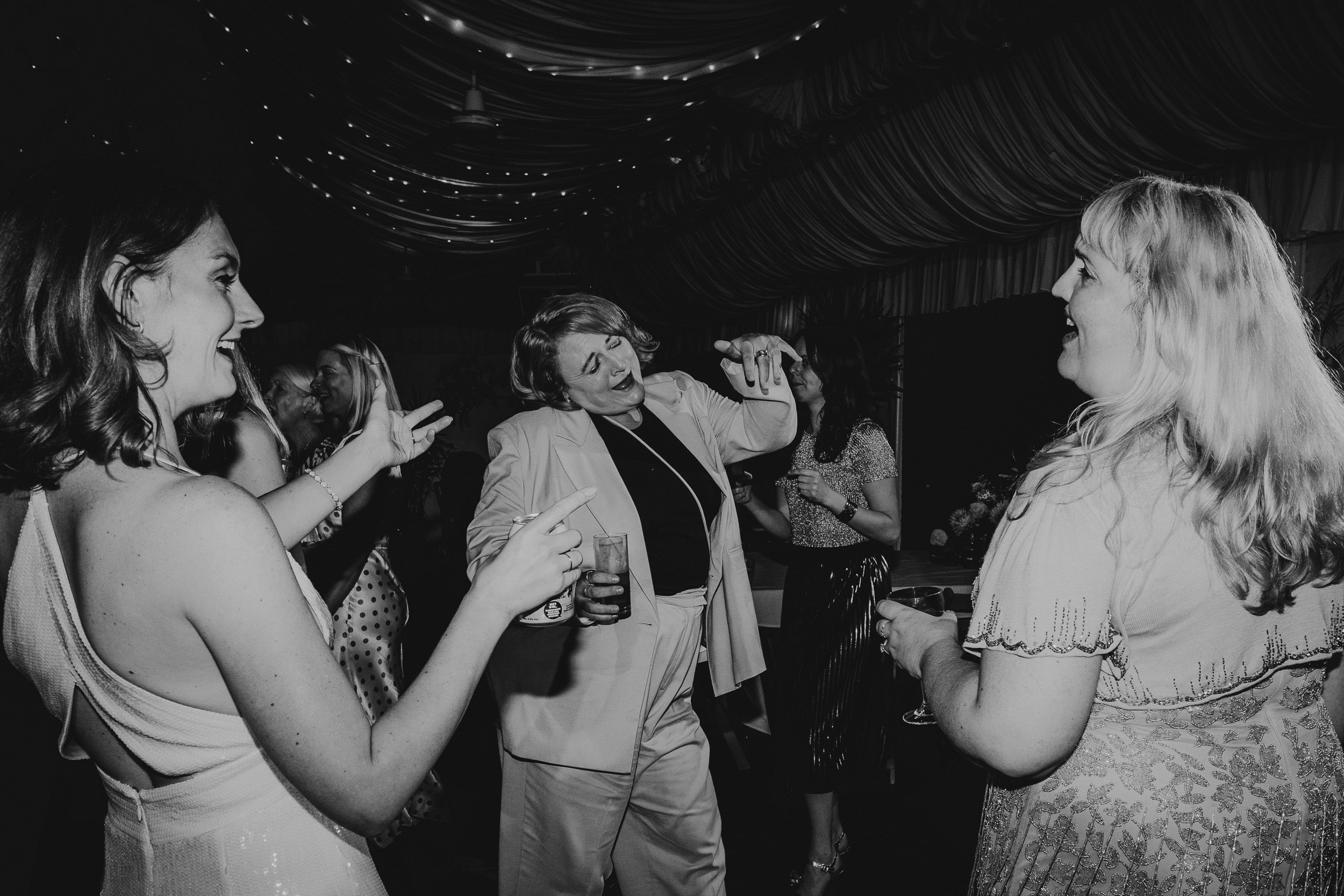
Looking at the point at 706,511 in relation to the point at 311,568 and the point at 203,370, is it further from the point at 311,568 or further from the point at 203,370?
the point at 203,370

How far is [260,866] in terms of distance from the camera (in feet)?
3.48

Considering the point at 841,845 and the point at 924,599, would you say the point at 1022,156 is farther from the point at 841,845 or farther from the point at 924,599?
the point at 924,599

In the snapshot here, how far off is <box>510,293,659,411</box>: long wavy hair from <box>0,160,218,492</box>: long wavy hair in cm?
152

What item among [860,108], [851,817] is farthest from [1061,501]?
[860,108]

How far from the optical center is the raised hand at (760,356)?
2.48 m

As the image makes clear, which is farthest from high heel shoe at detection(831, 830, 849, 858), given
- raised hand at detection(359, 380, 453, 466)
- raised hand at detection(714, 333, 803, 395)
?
raised hand at detection(359, 380, 453, 466)

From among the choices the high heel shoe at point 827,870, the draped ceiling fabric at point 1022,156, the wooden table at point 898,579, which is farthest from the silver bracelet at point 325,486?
the draped ceiling fabric at point 1022,156

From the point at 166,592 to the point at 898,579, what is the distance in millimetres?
3761

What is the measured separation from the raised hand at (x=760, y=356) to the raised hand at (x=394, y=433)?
93 centimetres

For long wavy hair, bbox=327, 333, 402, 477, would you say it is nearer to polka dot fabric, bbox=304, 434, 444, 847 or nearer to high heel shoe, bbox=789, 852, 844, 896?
polka dot fabric, bbox=304, 434, 444, 847

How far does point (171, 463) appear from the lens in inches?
40.3

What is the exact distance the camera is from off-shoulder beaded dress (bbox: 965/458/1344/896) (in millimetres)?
1078

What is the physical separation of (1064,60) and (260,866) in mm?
3902

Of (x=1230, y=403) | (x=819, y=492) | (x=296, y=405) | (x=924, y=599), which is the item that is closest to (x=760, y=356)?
(x=819, y=492)
